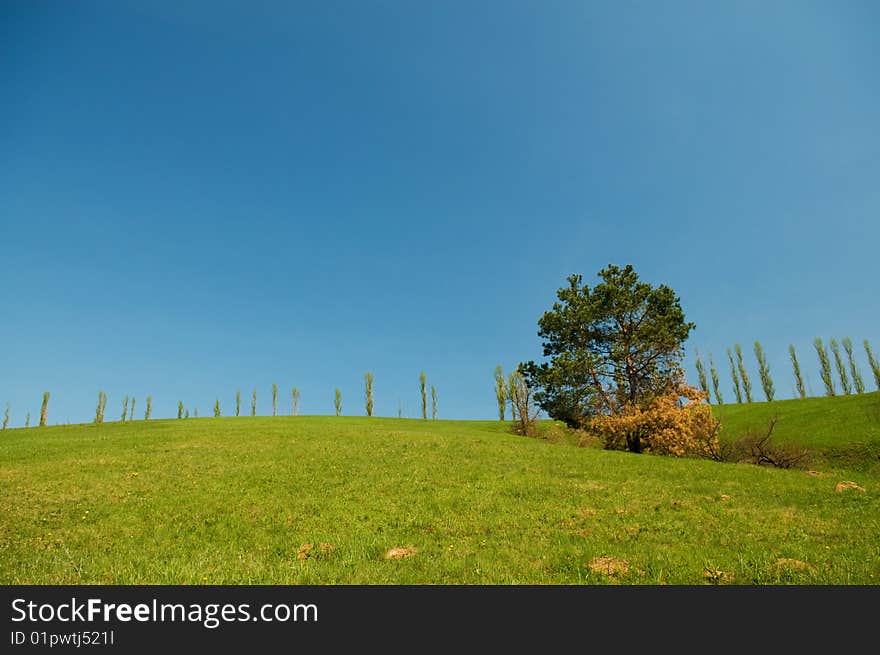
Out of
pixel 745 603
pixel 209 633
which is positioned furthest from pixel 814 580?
pixel 209 633

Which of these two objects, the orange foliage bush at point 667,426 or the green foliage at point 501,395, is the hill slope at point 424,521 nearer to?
the orange foliage bush at point 667,426

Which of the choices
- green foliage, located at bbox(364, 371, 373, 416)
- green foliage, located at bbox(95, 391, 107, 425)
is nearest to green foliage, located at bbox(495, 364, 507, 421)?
green foliage, located at bbox(364, 371, 373, 416)

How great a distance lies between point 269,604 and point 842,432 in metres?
53.2

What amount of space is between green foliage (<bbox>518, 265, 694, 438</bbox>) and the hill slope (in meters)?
12.9

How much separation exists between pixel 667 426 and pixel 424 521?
96.5ft

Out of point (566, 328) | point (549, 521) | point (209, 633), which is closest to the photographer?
point (209, 633)

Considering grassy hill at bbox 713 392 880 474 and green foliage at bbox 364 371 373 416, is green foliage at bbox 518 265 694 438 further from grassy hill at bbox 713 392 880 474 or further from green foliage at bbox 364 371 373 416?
green foliage at bbox 364 371 373 416

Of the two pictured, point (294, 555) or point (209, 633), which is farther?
point (294, 555)

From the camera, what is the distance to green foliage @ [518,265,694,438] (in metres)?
42.4

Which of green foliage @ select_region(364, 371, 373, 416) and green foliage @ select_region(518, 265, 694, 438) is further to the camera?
green foliage @ select_region(364, 371, 373, 416)

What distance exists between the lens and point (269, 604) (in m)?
6.77

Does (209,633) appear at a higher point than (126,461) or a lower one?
lower

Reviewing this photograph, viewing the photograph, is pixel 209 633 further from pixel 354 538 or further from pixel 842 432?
pixel 842 432

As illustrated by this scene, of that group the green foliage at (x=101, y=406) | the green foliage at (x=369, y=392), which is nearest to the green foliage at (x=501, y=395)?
the green foliage at (x=369, y=392)
